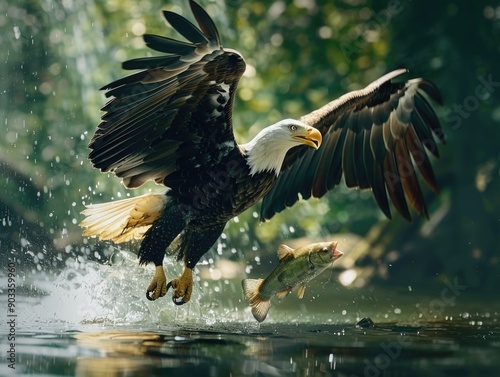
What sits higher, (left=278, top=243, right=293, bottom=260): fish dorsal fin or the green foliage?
the green foliage

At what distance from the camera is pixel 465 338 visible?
5.39 m

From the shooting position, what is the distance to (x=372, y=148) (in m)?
6.24

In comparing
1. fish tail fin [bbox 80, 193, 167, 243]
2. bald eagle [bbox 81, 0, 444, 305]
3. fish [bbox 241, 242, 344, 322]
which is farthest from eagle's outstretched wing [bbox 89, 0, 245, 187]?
fish [bbox 241, 242, 344, 322]

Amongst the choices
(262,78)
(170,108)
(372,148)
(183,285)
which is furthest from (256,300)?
(262,78)

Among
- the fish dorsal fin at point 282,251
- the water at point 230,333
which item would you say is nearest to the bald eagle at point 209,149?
the fish dorsal fin at point 282,251

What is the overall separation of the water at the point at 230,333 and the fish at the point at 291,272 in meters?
0.21

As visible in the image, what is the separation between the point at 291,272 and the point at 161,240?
0.79 m

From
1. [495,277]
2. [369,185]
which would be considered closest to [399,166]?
[369,185]

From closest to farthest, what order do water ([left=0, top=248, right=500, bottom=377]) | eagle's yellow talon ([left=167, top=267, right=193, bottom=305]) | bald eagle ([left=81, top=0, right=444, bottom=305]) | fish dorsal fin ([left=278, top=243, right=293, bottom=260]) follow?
water ([left=0, top=248, right=500, bottom=377]) < bald eagle ([left=81, top=0, right=444, bottom=305]) < fish dorsal fin ([left=278, top=243, right=293, bottom=260]) < eagle's yellow talon ([left=167, top=267, right=193, bottom=305])

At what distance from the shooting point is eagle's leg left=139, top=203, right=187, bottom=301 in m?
5.52

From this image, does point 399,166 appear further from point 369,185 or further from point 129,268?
point 129,268

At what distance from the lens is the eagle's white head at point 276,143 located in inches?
213

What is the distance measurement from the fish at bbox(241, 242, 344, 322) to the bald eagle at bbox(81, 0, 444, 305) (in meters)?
0.41

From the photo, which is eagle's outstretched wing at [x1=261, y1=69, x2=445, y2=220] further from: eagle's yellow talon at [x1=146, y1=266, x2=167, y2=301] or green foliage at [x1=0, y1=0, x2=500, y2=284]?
green foliage at [x1=0, y1=0, x2=500, y2=284]
